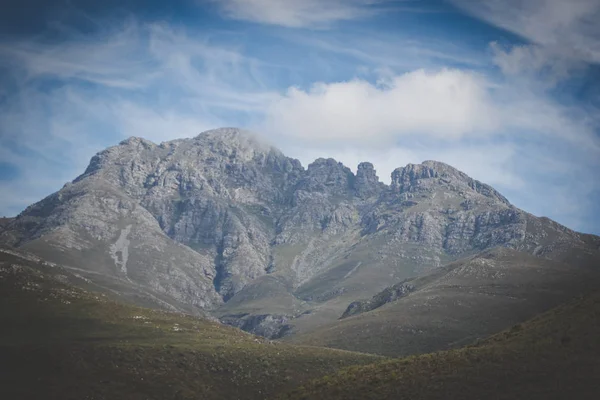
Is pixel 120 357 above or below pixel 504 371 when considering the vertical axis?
below

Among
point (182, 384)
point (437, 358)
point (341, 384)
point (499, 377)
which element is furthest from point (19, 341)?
point (499, 377)

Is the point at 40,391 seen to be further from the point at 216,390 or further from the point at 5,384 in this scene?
the point at 216,390

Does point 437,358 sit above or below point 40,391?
above

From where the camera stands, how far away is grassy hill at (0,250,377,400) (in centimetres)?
9994

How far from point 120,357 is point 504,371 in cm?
7542

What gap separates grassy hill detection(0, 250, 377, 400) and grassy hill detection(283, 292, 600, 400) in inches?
1546

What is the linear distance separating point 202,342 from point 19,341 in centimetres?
4177

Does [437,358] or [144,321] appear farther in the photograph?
[144,321]

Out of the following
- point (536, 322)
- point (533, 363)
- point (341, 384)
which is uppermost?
point (536, 322)

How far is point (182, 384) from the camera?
106 meters

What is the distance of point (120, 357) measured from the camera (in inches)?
4397

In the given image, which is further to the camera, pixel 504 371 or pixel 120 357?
pixel 120 357

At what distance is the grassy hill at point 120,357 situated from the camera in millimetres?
99938

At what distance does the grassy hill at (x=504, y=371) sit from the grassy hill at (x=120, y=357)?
39268mm
